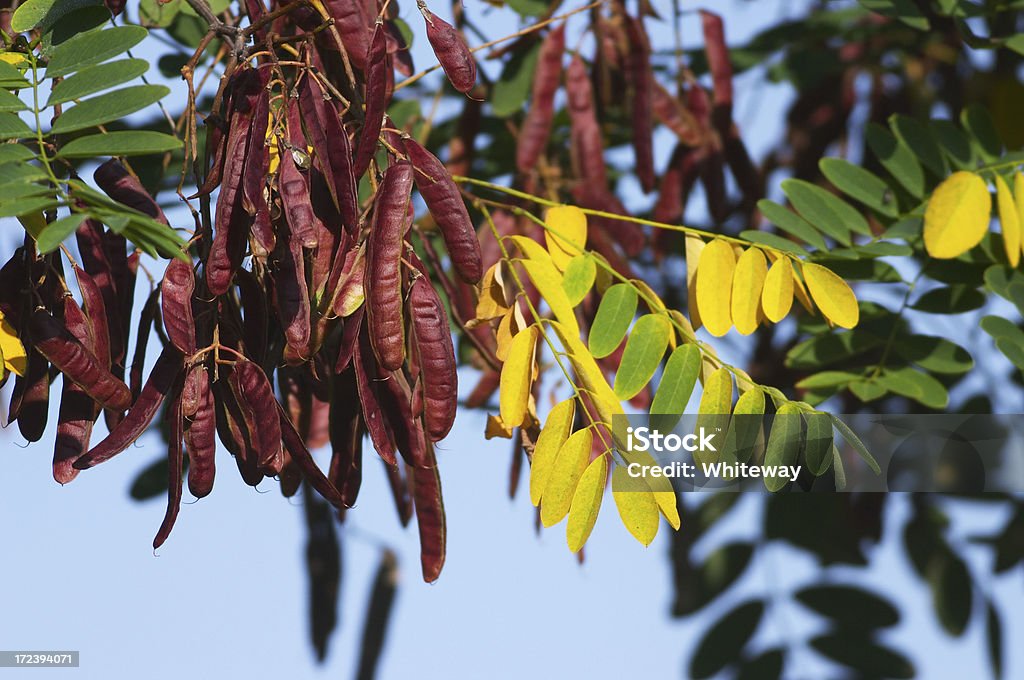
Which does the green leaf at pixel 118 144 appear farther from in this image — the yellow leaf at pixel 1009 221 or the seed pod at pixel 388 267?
the yellow leaf at pixel 1009 221

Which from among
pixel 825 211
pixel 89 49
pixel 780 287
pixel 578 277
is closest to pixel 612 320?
pixel 578 277

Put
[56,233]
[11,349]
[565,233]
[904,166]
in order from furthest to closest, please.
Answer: [904,166]
[565,233]
[11,349]
[56,233]

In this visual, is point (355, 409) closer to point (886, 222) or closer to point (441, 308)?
→ point (441, 308)

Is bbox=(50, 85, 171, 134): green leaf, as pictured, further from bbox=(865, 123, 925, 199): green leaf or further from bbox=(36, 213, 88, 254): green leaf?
bbox=(865, 123, 925, 199): green leaf

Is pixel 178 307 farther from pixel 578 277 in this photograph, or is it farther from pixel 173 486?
pixel 578 277

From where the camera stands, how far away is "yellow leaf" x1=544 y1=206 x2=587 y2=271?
1.33 meters

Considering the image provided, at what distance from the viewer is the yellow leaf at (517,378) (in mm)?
1091

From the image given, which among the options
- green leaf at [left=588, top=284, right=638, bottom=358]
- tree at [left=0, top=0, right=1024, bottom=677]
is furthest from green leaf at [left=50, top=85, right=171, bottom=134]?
green leaf at [left=588, top=284, right=638, bottom=358]

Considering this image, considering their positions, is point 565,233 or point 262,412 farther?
point 565,233

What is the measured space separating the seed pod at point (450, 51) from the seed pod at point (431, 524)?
1.32 ft

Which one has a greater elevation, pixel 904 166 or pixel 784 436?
pixel 904 166

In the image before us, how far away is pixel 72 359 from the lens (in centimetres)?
100

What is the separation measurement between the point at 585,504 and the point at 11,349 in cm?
57

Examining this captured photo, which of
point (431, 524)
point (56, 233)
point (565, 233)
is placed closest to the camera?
point (56, 233)
